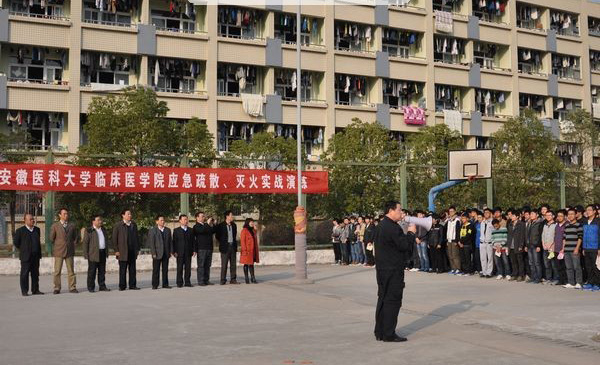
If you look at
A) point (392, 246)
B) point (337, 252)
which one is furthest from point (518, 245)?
point (337, 252)

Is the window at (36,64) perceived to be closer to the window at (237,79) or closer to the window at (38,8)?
the window at (38,8)

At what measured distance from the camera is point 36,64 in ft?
126

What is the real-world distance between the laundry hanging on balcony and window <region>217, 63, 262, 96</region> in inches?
523

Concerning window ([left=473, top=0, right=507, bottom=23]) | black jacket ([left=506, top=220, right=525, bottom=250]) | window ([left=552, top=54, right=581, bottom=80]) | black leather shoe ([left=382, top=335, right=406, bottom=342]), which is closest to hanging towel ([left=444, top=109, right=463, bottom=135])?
window ([left=473, top=0, right=507, bottom=23])

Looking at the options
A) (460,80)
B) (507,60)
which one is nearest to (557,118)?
(507,60)

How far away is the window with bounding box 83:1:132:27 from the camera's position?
39594 mm

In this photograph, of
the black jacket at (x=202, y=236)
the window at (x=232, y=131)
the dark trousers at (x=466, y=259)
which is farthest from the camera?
the window at (x=232, y=131)

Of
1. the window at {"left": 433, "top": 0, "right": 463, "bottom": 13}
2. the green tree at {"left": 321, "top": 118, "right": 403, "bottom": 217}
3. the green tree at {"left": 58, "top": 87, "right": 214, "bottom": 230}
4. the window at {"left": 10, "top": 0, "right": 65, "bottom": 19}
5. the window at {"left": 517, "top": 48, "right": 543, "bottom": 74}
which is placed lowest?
the green tree at {"left": 321, "top": 118, "right": 403, "bottom": 217}

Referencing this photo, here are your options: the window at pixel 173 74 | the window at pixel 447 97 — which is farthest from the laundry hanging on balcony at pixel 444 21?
the window at pixel 173 74

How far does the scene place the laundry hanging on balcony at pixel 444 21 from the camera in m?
48.9

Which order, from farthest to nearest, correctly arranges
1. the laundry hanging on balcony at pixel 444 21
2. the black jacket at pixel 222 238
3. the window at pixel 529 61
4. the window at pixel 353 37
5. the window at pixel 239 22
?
the window at pixel 529 61 → the laundry hanging on balcony at pixel 444 21 → the window at pixel 353 37 → the window at pixel 239 22 → the black jacket at pixel 222 238

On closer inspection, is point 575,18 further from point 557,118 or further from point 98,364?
point 98,364

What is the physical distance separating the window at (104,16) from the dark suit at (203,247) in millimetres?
25659

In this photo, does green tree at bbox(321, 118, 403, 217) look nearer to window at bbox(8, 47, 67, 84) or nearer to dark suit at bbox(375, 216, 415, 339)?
dark suit at bbox(375, 216, 415, 339)
